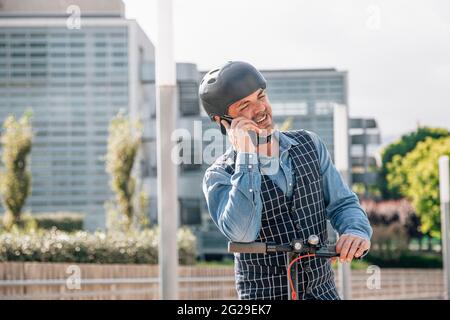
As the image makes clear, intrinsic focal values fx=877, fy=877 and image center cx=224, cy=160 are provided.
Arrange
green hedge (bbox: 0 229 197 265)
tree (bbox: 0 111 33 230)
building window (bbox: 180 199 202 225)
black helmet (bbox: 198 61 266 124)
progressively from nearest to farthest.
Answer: black helmet (bbox: 198 61 266 124)
green hedge (bbox: 0 229 197 265)
tree (bbox: 0 111 33 230)
building window (bbox: 180 199 202 225)

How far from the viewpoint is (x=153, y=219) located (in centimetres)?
2417

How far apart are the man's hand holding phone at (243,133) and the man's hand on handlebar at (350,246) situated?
0.91 feet

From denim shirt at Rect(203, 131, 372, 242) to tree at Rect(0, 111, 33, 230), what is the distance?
12.8 meters

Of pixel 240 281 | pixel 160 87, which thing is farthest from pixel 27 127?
pixel 240 281

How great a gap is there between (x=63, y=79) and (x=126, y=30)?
3.07 meters

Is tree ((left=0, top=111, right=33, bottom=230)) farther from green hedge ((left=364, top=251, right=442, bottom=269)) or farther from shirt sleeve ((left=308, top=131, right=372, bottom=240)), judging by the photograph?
green hedge ((left=364, top=251, right=442, bottom=269))

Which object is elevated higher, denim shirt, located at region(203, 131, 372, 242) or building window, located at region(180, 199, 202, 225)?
denim shirt, located at region(203, 131, 372, 242)

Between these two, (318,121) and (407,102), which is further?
(318,121)

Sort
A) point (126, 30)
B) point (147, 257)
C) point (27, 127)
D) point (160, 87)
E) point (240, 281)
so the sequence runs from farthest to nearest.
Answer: point (126, 30)
point (27, 127)
point (147, 257)
point (160, 87)
point (240, 281)

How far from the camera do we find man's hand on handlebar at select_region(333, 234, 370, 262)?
1900 mm

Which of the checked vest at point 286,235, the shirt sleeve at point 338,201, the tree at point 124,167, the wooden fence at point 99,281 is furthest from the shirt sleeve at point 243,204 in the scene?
the tree at point 124,167

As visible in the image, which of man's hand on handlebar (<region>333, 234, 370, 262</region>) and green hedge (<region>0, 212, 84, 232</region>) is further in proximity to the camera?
green hedge (<region>0, 212, 84, 232</region>)

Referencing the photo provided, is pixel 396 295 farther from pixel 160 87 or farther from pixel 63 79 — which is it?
pixel 160 87

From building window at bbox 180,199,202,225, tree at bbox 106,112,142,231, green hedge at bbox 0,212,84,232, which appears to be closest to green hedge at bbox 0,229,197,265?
tree at bbox 106,112,142,231
